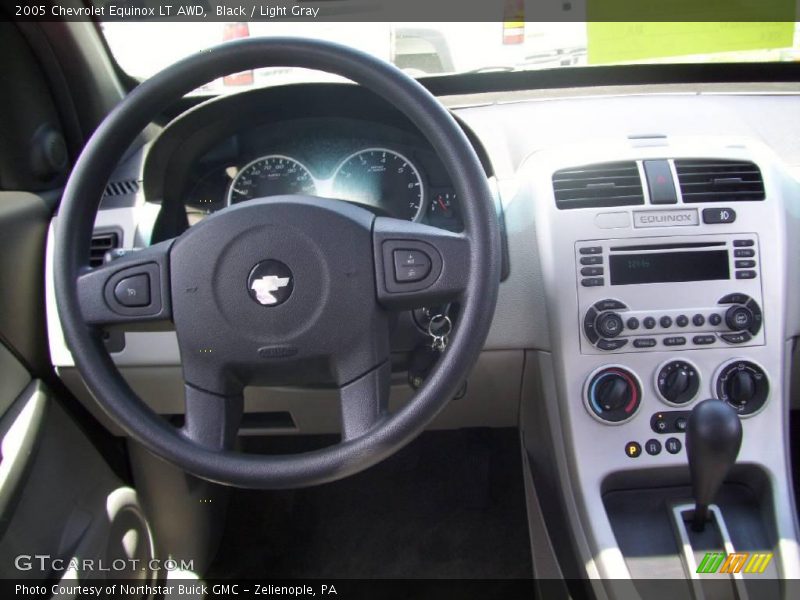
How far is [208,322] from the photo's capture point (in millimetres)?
1018

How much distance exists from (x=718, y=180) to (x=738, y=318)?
28cm

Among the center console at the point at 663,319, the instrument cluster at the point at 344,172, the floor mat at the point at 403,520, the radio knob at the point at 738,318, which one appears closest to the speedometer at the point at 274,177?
the instrument cluster at the point at 344,172

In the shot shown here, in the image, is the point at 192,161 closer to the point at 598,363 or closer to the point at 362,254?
the point at 362,254

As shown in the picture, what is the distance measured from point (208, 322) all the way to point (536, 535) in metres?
1.12

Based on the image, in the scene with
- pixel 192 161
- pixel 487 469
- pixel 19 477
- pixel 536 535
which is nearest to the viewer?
pixel 19 477

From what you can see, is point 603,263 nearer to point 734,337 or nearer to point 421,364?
point 734,337

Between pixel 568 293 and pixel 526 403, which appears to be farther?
pixel 526 403

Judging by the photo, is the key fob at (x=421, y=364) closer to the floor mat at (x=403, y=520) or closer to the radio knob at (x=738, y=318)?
the radio knob at (x=738, y=318)

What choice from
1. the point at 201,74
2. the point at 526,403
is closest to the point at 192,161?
the point at 201,74

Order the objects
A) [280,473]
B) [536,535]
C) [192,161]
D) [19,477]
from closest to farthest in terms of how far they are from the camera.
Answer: [280,473] < [19,477] < [192,161] < [536,535]

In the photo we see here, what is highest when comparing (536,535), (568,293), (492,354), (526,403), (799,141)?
(799,141)

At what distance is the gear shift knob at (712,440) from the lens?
106 centimetres

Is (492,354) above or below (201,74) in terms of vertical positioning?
below

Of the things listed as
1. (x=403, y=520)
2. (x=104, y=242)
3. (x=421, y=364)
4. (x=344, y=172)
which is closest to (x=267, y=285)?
(x=421, y=364)
